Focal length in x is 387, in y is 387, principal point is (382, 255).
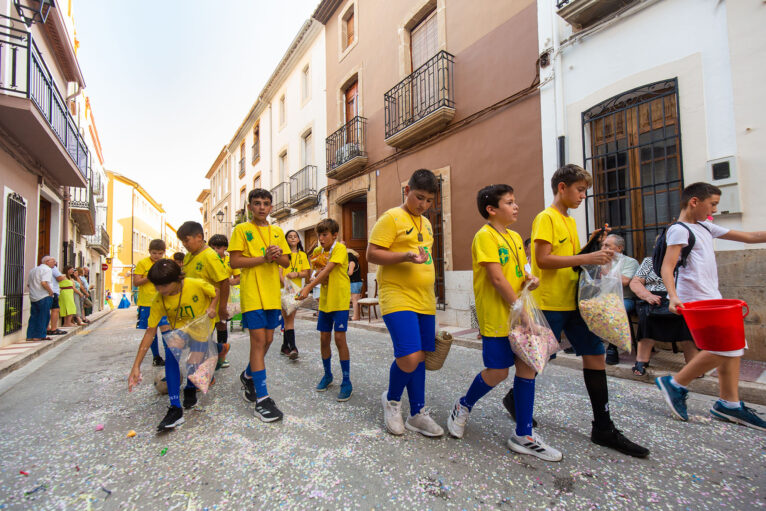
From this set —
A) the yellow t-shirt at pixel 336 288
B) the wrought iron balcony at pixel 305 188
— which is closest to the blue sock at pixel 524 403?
the yellow t-shirt at pixel 336 288

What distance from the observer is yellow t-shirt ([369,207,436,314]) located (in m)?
2.54

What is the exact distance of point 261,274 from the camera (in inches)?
125

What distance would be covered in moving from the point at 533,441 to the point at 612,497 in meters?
0.48

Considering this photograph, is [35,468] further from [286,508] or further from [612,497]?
[612,497]

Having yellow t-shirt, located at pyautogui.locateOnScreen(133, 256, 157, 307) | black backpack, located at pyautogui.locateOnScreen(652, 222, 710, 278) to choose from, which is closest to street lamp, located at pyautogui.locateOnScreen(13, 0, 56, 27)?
yellow t-shirt, located at pyautogui.locateOnScreen(133, 256, 157, 307)

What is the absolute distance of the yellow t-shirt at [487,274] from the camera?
229 centimetres

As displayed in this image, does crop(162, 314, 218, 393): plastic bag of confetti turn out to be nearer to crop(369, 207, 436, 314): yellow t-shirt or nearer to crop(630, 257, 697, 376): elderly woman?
crop(369, 207, 436, 314): yellow t-shirt

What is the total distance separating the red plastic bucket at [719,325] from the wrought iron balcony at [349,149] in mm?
9664

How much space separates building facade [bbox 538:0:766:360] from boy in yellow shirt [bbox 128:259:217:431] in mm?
5445

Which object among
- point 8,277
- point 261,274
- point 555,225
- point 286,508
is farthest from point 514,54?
point 8,277

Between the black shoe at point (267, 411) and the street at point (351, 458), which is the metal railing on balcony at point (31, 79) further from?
the black shoe at point (267, 411)

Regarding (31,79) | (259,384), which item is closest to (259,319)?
(259,384)

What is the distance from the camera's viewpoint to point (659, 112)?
5.27 metres

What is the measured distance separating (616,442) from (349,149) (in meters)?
10.9
